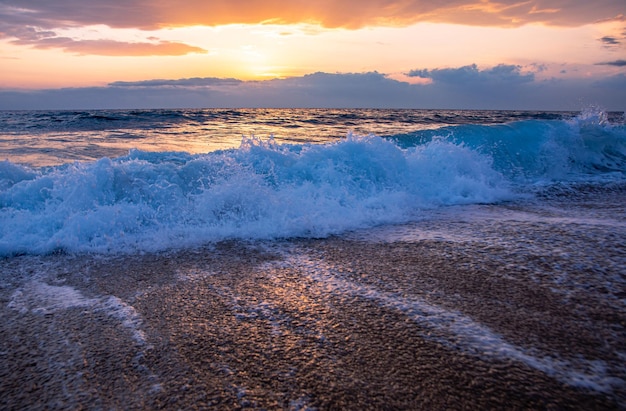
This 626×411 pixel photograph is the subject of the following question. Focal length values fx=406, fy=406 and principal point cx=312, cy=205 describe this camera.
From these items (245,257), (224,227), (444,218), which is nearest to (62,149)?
(224,227)

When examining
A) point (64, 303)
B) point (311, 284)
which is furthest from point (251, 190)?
point (64, 303)

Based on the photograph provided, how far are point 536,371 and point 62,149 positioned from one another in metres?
12.0

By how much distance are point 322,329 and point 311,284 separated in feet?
2.25

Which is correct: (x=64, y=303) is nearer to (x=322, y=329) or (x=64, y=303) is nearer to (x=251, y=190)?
(x=322, y=329)

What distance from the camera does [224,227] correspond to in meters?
4.43

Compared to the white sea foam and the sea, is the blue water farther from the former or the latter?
the white sea foam

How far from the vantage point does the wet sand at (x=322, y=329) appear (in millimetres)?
1821

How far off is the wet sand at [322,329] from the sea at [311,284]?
0.04 feet

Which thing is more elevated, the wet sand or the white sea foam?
the wet sand

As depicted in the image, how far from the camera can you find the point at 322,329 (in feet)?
7.80

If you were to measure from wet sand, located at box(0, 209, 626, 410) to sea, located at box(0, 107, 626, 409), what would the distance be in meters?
0.01

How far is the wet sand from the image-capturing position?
1821 millimetres

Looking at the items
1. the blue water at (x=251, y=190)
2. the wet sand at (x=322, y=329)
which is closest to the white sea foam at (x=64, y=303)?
the wet sand at (x=322, y=329)

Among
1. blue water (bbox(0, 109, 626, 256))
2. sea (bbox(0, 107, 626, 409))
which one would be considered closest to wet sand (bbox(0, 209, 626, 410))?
sea (bbox(0, 107, 626, 409))
